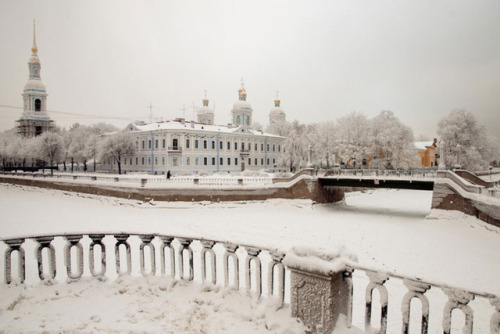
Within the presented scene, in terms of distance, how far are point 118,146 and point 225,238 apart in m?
42.0

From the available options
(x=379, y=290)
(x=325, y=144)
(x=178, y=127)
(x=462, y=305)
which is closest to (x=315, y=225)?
(x=379, y=290)

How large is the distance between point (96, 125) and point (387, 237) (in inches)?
2668

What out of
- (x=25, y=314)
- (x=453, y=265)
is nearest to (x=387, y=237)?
(x=453, y=265)

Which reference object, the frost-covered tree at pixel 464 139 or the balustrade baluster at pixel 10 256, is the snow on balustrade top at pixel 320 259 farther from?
the frost-covered tree at pixel 464 139

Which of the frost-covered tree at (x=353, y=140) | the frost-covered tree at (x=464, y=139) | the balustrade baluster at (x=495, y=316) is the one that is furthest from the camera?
the frost-covered tree at (x=353, y=140)

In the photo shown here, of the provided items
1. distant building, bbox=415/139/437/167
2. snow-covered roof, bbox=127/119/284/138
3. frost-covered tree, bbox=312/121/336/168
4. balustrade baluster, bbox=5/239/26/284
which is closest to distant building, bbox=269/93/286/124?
snow-covered roof, bbox=127/119/284/138

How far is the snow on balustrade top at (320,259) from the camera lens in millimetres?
3635

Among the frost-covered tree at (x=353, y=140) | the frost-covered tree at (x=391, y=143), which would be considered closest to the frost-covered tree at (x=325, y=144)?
the frost-covered tree at (x=353, y=140)

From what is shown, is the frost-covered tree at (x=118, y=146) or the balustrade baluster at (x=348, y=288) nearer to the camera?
the balustrade baluster at (x=348, y=288)

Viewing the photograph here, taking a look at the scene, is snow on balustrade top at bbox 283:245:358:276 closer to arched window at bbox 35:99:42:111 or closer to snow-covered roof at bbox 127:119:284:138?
snow-covered roof at bbox 127:119:284:138

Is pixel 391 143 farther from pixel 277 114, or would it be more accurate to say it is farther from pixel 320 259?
pixel 320 259

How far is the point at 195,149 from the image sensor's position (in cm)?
Result: 4566

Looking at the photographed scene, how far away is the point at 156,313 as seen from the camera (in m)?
4.77

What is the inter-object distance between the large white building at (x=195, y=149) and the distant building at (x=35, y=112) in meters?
10.9
